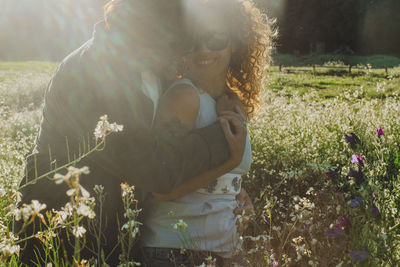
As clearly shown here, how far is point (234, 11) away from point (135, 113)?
115cm

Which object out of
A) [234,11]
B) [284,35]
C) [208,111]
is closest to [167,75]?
[208,111]

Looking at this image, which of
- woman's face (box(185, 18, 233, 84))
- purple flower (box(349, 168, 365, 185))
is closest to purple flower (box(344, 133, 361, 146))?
purple flower (box(349, 168, 365, 185))

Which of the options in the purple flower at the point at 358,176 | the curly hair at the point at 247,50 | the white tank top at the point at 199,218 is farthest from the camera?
the curly hair at the point at 247,50

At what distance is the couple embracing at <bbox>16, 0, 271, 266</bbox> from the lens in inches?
66.0

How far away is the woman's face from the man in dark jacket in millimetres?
435

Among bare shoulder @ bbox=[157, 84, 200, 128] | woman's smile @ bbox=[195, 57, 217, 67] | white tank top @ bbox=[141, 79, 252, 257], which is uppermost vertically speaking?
woman's smile @ bbox=[195, 57, 217, 67]

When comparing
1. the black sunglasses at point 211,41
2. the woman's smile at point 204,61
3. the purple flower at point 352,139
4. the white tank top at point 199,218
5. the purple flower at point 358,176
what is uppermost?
the black sunglasses at point 211,41

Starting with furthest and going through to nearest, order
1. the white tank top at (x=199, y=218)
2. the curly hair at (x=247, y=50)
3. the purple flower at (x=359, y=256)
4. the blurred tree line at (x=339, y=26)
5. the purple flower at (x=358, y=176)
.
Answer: the blurred tree line at (x=339, y=26)
the curly hair at (x=247, y=50)
the white tank top at (x=199, y=218)
the purple flower at (x=358, y=176)
the purple flower at (x=359, y=256)

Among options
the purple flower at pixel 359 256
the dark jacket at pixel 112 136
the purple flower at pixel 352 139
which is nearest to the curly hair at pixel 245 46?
the dark jacket at pixel 112 136

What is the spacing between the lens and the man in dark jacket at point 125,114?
65.4 inches

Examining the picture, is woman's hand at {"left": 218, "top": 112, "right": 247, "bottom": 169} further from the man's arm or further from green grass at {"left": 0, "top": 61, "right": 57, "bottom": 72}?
green grass at {"left": 0, "top": 61, "right": 57, "bottom": 72}

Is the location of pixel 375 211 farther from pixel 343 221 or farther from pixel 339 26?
pixel 339 26

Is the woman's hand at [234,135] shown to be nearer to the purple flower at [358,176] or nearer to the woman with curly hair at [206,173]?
the woman with curly hair at [206,173]

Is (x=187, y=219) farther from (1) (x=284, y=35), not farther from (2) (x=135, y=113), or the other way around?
(1) (x=284, y=35)
